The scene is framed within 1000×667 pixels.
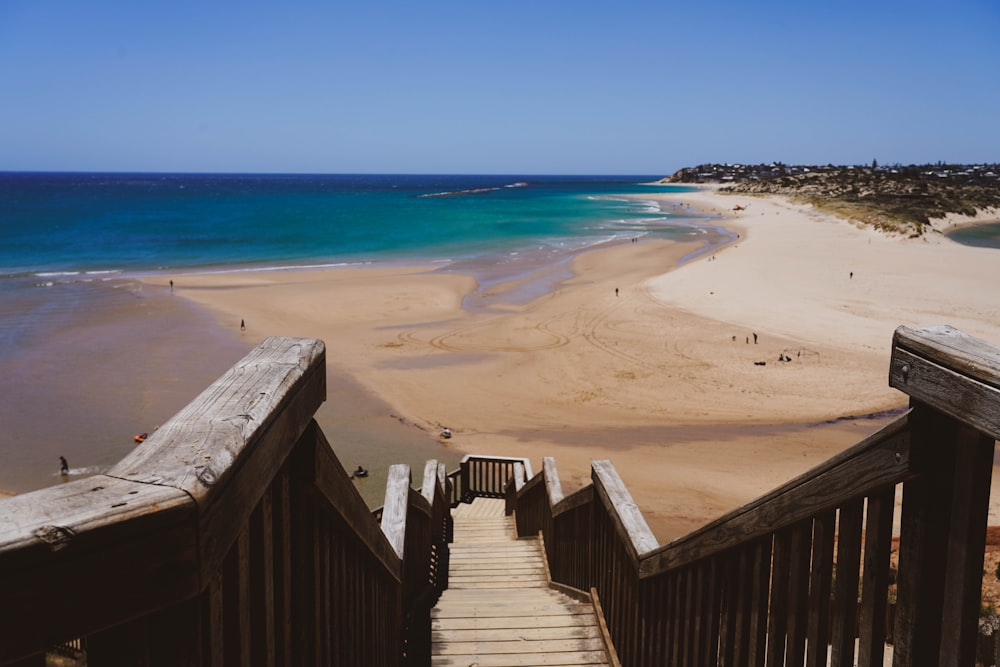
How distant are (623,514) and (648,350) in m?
19.0

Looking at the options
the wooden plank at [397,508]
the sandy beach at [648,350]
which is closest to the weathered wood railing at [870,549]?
the wooden plank at [397,508]

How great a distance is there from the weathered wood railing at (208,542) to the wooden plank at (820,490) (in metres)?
1.36

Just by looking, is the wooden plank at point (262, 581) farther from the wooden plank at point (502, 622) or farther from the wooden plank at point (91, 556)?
the wooden plank at point (502, 622)

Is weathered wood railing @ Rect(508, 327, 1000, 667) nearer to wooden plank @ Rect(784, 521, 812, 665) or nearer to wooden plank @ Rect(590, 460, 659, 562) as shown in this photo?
wooden plank @ Rect(784, 521, 812, 665)

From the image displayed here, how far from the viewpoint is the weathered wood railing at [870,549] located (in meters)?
1.77

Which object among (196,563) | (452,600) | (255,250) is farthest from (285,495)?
(255,250)

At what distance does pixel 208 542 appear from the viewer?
1.22m

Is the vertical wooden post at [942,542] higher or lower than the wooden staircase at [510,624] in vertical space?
higher

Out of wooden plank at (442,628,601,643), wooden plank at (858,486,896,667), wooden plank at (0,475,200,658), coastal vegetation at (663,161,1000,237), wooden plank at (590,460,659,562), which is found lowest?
wooden plank at (442,628,601,643)

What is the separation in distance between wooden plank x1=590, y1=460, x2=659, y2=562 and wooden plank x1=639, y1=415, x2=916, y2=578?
778mm

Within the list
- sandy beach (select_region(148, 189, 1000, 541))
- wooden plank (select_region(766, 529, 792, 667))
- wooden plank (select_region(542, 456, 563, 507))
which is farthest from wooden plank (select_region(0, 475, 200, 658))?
sandy beach (select_region(148, 189, 1000, 541))

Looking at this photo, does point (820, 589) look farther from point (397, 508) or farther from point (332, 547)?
point (397, 508)

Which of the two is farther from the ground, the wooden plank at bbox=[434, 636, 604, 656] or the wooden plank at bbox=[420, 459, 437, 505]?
the wooden plank at bbox=[434, 636, 604, 656]

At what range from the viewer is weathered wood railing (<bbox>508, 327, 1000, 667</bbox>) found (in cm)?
177
